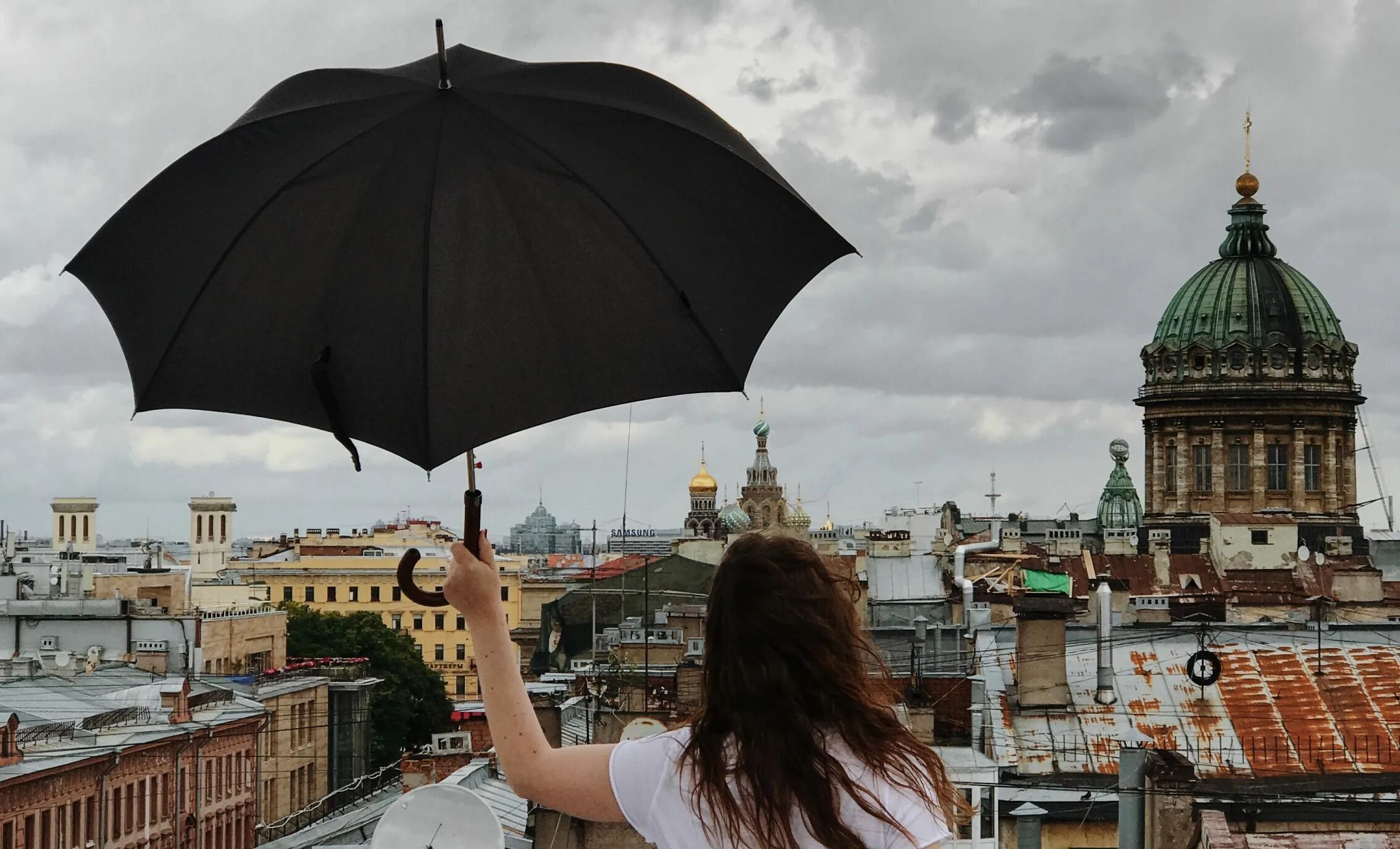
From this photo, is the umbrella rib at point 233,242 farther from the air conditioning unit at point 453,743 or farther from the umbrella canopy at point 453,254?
the air conditioning unit at point 453,743

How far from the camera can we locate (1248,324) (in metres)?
96.0

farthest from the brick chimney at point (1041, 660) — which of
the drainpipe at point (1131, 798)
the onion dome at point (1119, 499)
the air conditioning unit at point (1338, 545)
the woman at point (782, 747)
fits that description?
the onion dome at point (1119, 499)

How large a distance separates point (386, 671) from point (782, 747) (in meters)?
67.4

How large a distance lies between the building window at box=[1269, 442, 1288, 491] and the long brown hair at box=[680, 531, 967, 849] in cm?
9304

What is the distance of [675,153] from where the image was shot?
4.71 m

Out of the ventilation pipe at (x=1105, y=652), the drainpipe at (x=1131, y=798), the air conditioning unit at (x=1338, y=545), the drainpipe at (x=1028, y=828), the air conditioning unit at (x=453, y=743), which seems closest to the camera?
the drainpipe at (x=1131, y=798)

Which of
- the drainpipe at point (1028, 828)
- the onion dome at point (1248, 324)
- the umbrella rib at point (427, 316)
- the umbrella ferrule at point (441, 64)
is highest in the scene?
the onion dome at point (1248, 324)

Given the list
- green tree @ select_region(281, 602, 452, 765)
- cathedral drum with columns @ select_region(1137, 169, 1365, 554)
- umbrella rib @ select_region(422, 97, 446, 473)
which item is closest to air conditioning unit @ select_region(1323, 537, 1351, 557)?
cathedral drum with columns @ select_region(1137, 169, 1365, 554)

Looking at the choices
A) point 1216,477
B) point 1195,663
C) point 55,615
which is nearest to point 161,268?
point 1195,663

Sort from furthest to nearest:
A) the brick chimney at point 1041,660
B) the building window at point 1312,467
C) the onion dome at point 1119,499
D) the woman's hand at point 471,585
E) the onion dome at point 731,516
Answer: the onion dome at point 731,516
the onion dome at point 1119,499
the building window at point 1312,467
the brick chimney at point 1041,660
the woman's hand at point 471,585

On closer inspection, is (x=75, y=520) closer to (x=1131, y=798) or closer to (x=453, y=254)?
Answer: (x=1131, y=798)

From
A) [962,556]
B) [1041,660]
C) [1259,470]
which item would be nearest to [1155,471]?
[1259,470]

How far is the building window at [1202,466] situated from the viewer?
93.7 metres

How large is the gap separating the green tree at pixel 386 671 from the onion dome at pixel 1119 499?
52484mm
